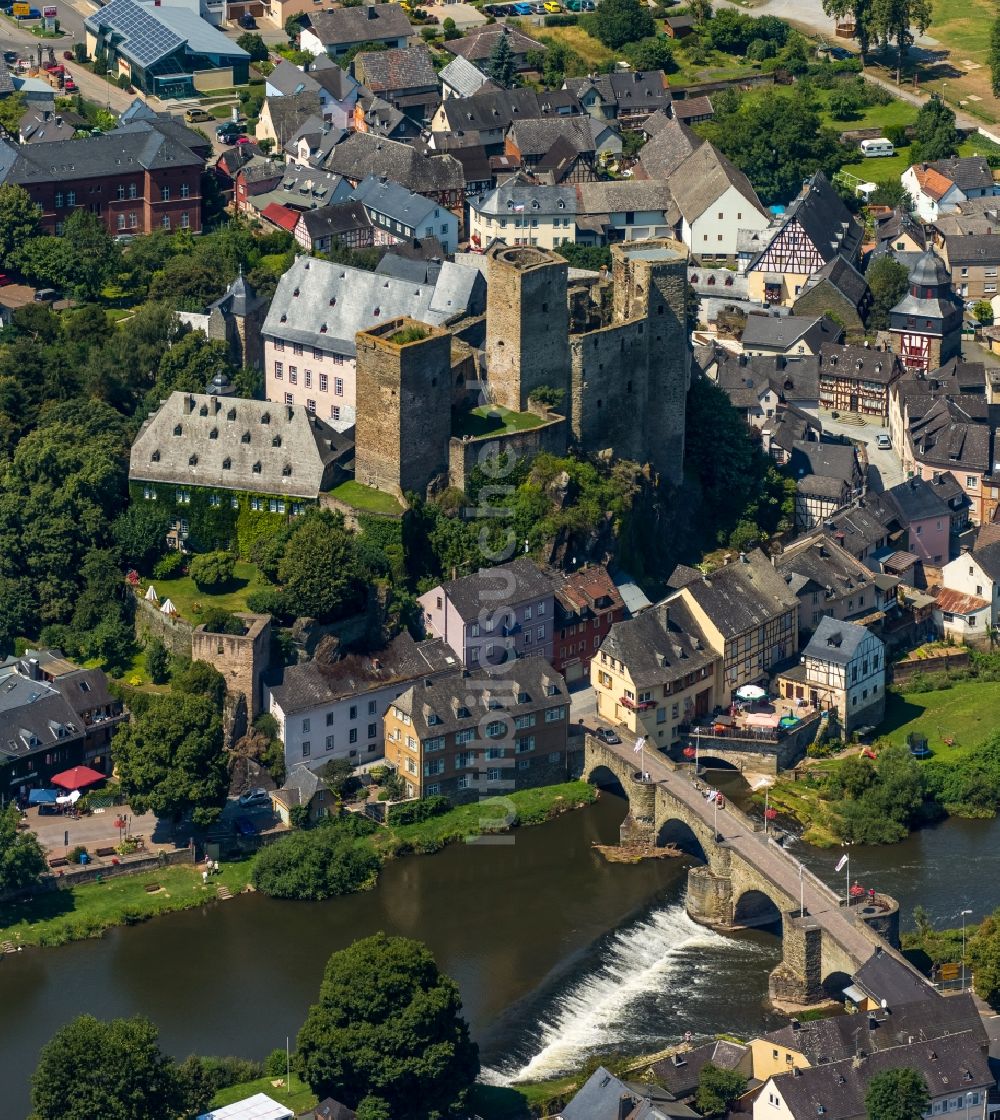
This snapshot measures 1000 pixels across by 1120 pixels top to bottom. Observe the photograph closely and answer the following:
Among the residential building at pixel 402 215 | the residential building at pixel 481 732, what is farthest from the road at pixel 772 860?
the residential building at pixel 402 215

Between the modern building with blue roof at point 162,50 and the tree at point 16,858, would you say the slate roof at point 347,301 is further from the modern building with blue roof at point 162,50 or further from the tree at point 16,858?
the modern building with blue roof at point 162,50

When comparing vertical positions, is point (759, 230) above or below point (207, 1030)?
above

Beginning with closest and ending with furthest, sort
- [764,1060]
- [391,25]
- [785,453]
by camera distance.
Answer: [764,1060], [785,453], [391,25]

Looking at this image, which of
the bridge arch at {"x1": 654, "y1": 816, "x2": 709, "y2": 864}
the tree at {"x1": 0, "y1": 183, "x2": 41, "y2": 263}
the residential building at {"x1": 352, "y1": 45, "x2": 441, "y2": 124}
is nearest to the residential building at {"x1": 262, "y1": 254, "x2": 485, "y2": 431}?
the tree at {"x1": 0, "y1": 183, "x2": 41, "y2": 263}

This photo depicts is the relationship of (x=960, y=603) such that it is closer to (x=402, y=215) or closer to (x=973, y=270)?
(x=973, y=270)

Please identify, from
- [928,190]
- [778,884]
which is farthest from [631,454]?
[928,190]

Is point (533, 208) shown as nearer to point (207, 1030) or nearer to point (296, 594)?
point (296, 594)

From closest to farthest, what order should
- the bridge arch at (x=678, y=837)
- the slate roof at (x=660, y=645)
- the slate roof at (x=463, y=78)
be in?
1. the bridge arch at (x=678, y=837)
2. the slate roof at (x=660, y=645)
3. the slate roof at (x=463, y=78)
